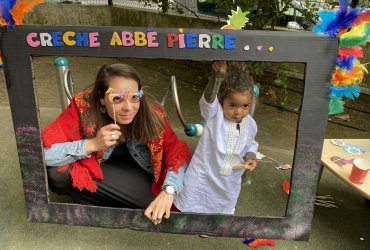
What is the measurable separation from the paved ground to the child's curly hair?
124 mm

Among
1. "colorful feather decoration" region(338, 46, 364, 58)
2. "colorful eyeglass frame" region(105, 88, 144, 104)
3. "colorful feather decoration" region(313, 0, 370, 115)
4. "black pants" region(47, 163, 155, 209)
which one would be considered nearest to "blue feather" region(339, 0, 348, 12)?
"colorful feather decoration" region(313, 0, 370, 115)

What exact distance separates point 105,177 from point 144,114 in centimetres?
39

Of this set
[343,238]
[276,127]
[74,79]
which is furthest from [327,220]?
[74,79]

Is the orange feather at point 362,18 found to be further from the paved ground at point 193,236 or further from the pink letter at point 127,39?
the pink letter at point 127,39

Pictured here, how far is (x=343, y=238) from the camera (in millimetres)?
1666

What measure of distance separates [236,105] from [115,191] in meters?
0.68

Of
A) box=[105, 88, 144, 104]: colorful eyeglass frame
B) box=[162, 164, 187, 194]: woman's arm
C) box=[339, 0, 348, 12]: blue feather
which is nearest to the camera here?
box=[339, 0, 348, 12]: blue feather

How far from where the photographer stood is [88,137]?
1388mm

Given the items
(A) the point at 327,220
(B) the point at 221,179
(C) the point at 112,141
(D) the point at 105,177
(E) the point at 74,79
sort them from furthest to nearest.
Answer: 1. (E) the point at 74,79
2. (A) the point at 327,220
3. (D) the point at 105,177
4. (B) the point at 221,179
5. (C) the point at 112,141

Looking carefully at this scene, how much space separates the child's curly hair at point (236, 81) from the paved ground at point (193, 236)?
0.12 m

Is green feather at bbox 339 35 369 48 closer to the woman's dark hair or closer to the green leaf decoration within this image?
the green leaf decoration

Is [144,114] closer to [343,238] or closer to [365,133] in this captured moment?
[343,238]

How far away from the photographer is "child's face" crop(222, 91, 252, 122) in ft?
4.27

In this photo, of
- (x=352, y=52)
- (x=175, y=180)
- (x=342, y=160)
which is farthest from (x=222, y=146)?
(x=342, y=160)
